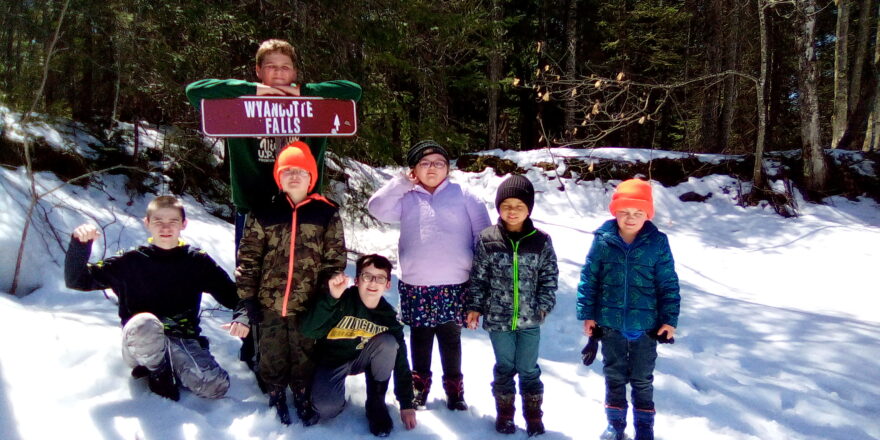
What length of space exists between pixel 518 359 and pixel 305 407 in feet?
4.36

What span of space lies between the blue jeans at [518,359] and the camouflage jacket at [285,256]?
1.12m

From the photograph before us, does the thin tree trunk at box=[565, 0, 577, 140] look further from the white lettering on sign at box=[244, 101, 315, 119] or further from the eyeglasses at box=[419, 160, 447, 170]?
the white lettering on sign at box=[244, 101, 315, 119]

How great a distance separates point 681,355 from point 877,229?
6.89 m

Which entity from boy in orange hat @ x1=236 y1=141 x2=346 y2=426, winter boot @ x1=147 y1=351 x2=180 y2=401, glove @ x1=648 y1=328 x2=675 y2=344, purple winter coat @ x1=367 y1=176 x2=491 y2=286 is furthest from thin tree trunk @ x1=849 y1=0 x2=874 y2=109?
winter boot @ x1=147 y1=351 x2=180 y2=401

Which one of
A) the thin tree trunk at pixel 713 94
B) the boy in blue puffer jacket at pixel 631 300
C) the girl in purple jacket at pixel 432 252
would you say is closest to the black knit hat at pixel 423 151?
the girl in purple jacket at pixel 432 252

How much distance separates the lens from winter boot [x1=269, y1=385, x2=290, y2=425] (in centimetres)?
289

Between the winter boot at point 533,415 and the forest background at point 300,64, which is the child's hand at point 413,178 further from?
the forest background at point 300,64

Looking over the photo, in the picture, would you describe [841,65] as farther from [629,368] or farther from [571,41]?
[629,368]

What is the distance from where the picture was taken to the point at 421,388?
10.6 ft

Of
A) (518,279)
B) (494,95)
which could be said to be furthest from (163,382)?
(494,95)

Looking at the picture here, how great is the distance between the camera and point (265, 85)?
3010 mm

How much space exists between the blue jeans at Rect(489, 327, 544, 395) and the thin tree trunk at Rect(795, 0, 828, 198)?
9.47m

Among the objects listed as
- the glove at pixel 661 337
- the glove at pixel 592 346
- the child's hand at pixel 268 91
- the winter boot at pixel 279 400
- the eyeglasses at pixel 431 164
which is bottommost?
the winter boot at pixel 279 400

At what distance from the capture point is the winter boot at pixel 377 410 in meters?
2.84
